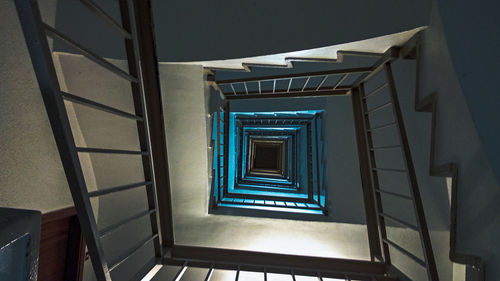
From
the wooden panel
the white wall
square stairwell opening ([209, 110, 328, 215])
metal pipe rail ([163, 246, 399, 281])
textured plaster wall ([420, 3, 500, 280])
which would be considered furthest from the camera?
square stairwell opening ([209, 110, 328, 215])

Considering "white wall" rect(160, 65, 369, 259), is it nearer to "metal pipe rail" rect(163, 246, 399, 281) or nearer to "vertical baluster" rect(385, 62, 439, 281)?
"metal pipe rail" rect(163, 246, 399, 281)

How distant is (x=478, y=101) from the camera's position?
1112mm

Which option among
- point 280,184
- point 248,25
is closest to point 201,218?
point 248,25

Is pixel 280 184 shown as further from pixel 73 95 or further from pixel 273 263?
pixel 73 95

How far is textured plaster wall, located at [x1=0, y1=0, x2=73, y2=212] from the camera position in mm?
1813

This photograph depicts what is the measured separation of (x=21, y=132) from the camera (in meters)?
1.96

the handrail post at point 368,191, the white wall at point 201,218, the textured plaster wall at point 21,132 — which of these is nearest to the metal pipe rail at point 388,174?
the handrail post at point 368,191

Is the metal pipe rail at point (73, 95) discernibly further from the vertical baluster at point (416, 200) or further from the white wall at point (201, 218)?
the vertical baluster at point (416, 200)

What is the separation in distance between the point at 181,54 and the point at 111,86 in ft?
2.90

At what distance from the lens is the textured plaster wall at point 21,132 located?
71.4 inches

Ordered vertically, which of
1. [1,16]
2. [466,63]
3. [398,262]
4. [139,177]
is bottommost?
[398,262]

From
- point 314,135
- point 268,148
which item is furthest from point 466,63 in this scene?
point 268,148

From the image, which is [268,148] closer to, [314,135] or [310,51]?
[314,135]

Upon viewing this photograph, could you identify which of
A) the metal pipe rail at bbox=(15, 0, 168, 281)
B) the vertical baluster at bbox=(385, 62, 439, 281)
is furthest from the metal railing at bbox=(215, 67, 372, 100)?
the metal pipe rail at bbox=(15, 0, 168, 281)
